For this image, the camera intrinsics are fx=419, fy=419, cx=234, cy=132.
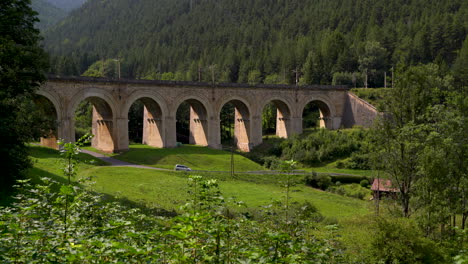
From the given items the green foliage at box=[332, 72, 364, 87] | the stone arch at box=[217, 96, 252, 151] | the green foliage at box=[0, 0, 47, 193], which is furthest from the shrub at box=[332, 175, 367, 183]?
the green foliage at box=[332, 72, 364, 87]

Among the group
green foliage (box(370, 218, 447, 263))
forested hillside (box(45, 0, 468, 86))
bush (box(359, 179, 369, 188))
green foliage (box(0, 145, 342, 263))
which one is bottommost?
bush (box(359, 179, 369, 188))

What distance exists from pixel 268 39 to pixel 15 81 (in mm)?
105998

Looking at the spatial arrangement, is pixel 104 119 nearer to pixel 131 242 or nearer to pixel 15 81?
pixel 15 81

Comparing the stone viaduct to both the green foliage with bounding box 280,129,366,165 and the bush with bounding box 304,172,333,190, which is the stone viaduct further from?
the bush with bounding box 304,172,333,190

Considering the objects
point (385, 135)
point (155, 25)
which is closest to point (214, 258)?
point (385, 135)

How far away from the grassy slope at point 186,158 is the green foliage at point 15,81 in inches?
786

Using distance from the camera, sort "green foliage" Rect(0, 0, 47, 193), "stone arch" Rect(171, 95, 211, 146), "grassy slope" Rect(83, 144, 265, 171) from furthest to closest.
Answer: "stone arch" Rect(171, 95, 211, 146) < "grassy slope" Rect(83, 144, 265, 171) < "green foliage" Rect(0, 0, 47, 193)

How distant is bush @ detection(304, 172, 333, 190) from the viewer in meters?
40.3

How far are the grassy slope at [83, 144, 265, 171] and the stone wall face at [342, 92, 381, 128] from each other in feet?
76.9

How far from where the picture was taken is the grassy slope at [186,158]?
1670 inches

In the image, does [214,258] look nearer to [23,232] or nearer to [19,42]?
[23,232]

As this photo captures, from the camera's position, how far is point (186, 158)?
44281mm

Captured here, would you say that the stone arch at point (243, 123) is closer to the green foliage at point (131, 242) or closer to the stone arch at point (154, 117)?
the stone arch at point (154, 117)

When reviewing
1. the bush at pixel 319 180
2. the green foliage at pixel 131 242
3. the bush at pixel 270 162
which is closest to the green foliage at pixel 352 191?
the bush at pixel 319 180
